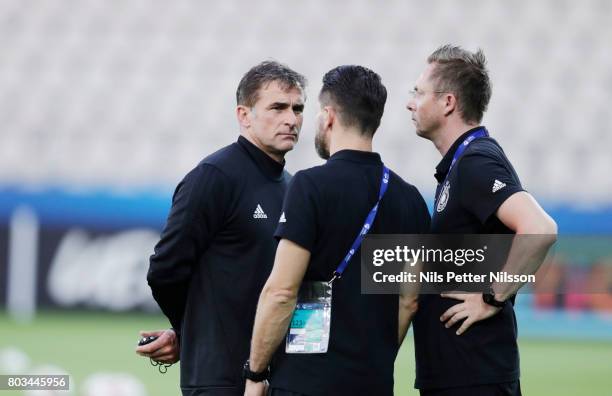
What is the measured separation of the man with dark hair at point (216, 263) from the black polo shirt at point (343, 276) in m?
0.51

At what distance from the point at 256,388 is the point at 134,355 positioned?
6.38 metres

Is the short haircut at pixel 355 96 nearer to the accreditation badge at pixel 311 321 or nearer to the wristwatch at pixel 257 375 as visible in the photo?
the accreditation badge at pixel 311 321

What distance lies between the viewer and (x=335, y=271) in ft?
11.1

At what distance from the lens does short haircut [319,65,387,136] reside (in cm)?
349

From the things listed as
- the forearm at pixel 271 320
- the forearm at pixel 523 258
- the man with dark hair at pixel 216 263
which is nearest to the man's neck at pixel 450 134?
the forearm at pixel 523 258

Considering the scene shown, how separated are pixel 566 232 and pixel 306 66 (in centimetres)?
549

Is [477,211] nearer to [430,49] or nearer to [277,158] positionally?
[277,158]

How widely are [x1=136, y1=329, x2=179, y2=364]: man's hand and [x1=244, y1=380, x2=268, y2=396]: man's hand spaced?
0.68 m

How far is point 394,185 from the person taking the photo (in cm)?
356

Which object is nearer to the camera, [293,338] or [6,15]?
[293,338]

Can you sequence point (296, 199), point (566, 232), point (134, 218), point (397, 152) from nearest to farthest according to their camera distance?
point (296, 199)
point (566, 232)
point (134, 218)
point (397, 152)

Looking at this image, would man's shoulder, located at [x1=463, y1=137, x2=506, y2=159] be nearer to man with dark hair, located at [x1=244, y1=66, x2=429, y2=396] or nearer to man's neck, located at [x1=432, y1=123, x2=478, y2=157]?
man's neck, located at [x1=432, y1=123, x2=478, y2=157]

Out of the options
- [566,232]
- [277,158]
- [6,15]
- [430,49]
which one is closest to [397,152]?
[430,49]

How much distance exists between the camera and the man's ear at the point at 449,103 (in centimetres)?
384
